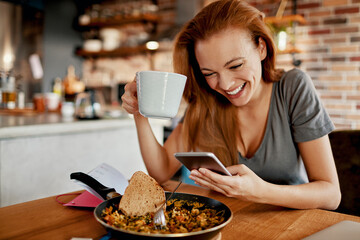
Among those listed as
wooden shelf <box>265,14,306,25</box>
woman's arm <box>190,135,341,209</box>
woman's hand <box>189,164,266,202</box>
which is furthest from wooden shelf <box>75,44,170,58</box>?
woman's hand <box>189,164,266,202</box>

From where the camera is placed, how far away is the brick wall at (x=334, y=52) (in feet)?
9.45

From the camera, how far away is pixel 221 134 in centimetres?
138

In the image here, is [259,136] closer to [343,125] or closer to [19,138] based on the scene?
[19,138]

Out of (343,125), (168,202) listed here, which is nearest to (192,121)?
(168,202)

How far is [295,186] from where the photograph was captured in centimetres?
95

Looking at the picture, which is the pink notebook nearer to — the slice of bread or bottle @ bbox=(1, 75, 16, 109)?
the slice of bread

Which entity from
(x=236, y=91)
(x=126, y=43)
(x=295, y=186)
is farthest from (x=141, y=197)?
(x=126, y=43)

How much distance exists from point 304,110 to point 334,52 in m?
2.11

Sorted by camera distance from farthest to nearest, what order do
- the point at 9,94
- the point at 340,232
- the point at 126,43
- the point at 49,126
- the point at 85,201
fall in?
A: the point at 126,43, the point at 9,94, the point at 49,126, the point at 85,201, the point at 340,232

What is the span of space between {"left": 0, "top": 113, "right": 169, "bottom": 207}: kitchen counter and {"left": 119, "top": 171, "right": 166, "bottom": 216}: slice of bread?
1062 millimetres

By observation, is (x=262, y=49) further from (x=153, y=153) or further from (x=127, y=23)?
(x=127, y=23)

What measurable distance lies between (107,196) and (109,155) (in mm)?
1408

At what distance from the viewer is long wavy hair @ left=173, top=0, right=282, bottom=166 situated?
117 cm

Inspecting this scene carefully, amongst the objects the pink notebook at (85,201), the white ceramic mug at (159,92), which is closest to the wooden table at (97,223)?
the pink notebook at (85,201)
